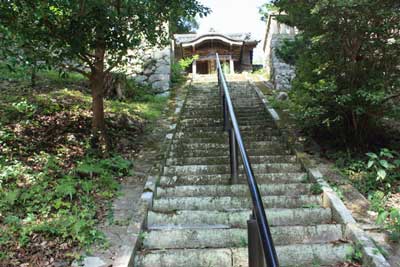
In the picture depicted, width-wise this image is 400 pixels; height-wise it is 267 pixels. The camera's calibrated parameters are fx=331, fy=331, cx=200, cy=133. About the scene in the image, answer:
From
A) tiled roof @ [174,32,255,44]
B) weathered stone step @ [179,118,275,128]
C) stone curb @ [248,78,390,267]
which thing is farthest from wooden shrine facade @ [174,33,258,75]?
stone curb @ [248,78,390,267]

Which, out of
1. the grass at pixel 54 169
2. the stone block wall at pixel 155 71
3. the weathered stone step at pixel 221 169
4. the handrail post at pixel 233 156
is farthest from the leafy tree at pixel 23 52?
the stone block wall at pixel 155 71

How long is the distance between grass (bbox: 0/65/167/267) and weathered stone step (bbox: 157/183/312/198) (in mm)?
688

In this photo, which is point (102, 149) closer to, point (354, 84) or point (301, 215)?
point (301, 215)

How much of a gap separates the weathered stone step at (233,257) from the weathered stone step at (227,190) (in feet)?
3.08

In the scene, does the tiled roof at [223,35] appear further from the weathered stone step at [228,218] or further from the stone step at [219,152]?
the weathered stone step at [228,218]

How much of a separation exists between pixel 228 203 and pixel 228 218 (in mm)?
291

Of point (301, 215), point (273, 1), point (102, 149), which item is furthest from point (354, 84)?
point (102, 149)

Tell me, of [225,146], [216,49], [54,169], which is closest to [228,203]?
[225,146]

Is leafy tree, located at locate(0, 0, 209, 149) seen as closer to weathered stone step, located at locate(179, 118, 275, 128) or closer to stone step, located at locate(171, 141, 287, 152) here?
stone step, located at locate(171, 141, 287, 152)

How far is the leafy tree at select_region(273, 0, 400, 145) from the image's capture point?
3.92 meters

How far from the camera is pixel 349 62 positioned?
174 inches

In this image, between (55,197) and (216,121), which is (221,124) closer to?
(216,121)

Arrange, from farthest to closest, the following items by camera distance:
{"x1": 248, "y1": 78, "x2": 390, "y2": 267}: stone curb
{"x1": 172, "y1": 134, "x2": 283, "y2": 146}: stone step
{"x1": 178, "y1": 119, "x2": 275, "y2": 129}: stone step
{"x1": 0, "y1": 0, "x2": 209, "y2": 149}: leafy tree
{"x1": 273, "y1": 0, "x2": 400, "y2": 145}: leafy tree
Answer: {"x1": 178, "y1": 119, "x2": 275, "y2": 129}: stone step
{"x1": 172, "y1": 134, "x2": 283, "y2": 146}: stone step
{"x1": 273, "y1": 0, "x2": 400, "y2": 145}: leafy tree
{"x1": 0, "y1": 0, "x2": 209, "y2": 149}: leafy tree
{"x1": 248, "y1": 78, "x2": 390, "y2": 267}: stone curb

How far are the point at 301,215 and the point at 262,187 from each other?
61 centimetres
